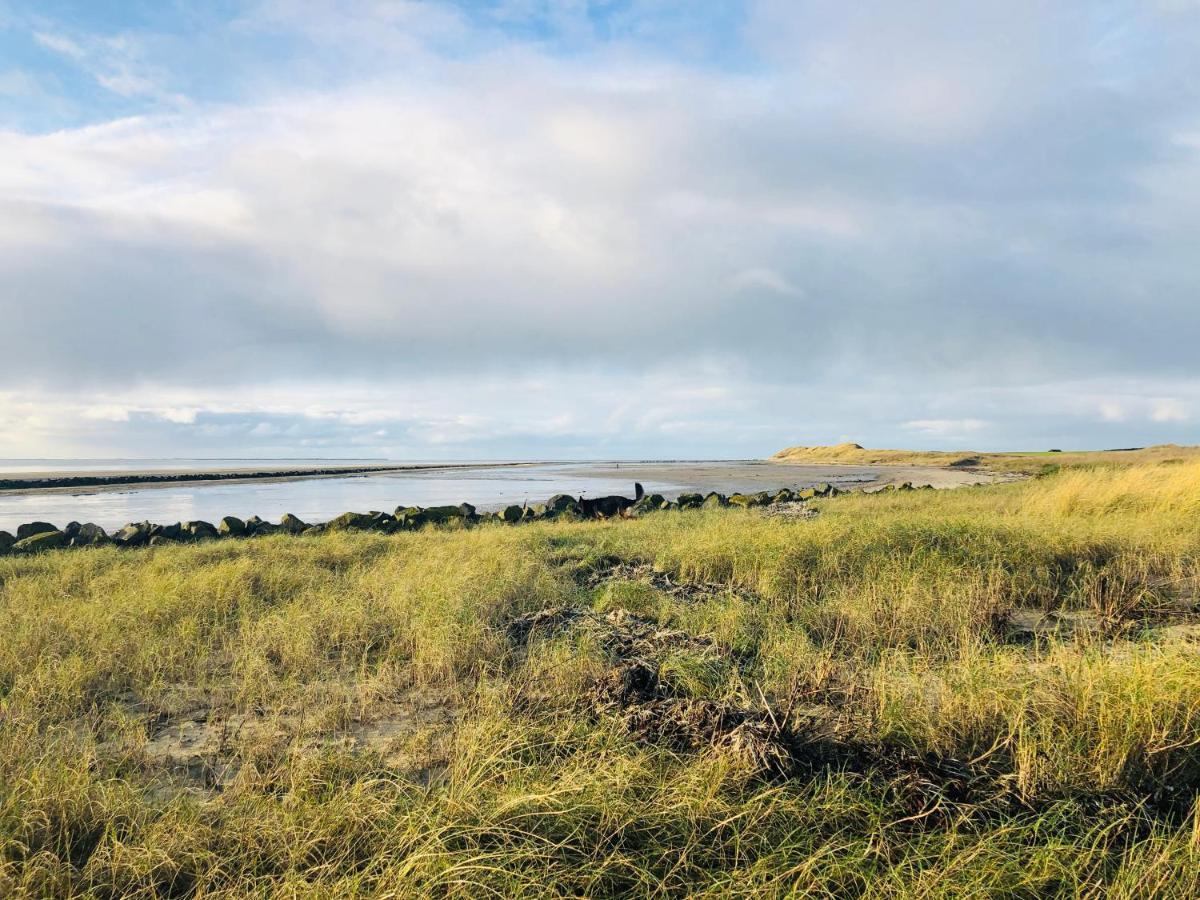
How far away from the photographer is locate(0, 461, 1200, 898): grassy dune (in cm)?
274

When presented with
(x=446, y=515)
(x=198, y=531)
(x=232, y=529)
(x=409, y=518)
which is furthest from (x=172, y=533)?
(x=446, y=515)

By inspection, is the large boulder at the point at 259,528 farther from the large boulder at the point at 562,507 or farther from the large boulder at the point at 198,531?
the large boulder at the point at 562,507

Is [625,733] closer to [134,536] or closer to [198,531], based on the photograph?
[134,536]

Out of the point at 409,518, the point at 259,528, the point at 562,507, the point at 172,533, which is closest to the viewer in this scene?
the point at 172,533

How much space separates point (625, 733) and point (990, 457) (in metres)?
65.2

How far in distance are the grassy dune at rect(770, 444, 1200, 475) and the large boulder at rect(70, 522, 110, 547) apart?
39.4 metres

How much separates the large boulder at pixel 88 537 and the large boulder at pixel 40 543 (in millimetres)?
205

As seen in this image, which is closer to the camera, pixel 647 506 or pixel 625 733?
pixel 625 733

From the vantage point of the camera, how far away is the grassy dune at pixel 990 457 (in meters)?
43.5

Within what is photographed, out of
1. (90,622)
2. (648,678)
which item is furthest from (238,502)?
(648,678)

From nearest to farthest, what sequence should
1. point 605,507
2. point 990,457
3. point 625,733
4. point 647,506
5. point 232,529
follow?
point 625,733, point 232,529, point 647,506, point 605,507, point 990,457

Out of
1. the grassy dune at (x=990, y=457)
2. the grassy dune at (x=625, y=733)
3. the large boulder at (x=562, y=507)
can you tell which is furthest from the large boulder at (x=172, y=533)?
the grassy dune at (x=990, y=457)

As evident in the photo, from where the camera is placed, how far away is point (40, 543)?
13.2m

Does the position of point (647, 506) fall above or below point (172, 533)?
above
